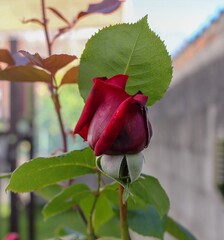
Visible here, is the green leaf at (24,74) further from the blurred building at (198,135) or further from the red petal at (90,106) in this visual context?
the blurred building at (198,135)

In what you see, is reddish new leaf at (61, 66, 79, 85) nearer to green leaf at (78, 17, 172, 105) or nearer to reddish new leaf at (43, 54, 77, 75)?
reddish new leaf at (43, 54, 77, 75)

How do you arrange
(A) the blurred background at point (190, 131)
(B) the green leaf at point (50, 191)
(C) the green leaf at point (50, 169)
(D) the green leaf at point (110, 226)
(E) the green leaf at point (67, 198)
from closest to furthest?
(C) the green leaf at point (50, 169) → (E) the green leaf at point (67, 198) → (B) the green leaf at point (50, 191) → (D) the green leaf at point (110, 226) → (A) the blurred background at point (190, 131)

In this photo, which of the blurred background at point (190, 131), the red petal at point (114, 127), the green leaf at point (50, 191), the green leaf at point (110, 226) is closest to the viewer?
the red petal at point (114, 127)

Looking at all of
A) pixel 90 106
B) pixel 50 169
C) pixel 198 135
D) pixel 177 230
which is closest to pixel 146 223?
pixel 177 230

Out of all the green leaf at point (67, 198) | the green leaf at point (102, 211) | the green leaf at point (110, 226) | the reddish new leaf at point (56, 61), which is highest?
the reddish new leaf at point (56, 61)

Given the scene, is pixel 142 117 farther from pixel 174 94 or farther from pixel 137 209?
pixel 174 94

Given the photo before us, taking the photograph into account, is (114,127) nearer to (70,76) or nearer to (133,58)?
(133,58)

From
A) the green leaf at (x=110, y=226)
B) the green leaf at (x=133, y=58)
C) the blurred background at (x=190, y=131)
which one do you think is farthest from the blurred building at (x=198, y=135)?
the green leaf at (x=133, y=58)

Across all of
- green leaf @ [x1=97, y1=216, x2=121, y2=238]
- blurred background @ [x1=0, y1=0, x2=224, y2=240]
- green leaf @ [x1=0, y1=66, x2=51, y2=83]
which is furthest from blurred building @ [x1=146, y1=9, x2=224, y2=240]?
green leaf @ [x1=0, y1=66, x2=51, y2=83]
